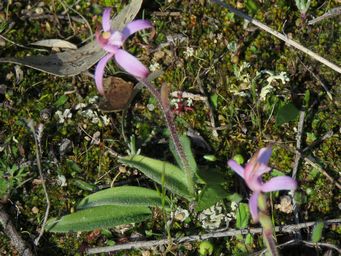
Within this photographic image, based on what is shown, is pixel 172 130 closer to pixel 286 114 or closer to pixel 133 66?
pixel 133 66

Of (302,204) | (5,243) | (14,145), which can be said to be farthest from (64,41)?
(302,204)

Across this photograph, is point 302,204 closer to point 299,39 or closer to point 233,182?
point 233,182

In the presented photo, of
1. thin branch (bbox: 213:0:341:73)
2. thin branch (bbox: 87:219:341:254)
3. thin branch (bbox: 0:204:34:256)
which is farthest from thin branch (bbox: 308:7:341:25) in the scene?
thin branch (bbox: 0:204:34:256)

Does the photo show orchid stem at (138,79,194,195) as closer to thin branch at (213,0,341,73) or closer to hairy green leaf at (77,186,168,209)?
hairy green leaf at (77,186,168,209)

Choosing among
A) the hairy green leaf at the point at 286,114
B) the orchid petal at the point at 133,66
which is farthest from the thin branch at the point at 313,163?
the orchid petal at the point at 133,66

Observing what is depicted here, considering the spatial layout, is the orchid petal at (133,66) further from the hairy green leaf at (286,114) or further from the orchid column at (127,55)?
the hairy green leaf at (286,114)

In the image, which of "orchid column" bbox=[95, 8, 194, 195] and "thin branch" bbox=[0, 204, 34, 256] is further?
"thin branch" bbox=[0, 204, 34, 256]

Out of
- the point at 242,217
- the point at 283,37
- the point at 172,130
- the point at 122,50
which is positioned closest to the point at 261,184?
the point at 172,130
